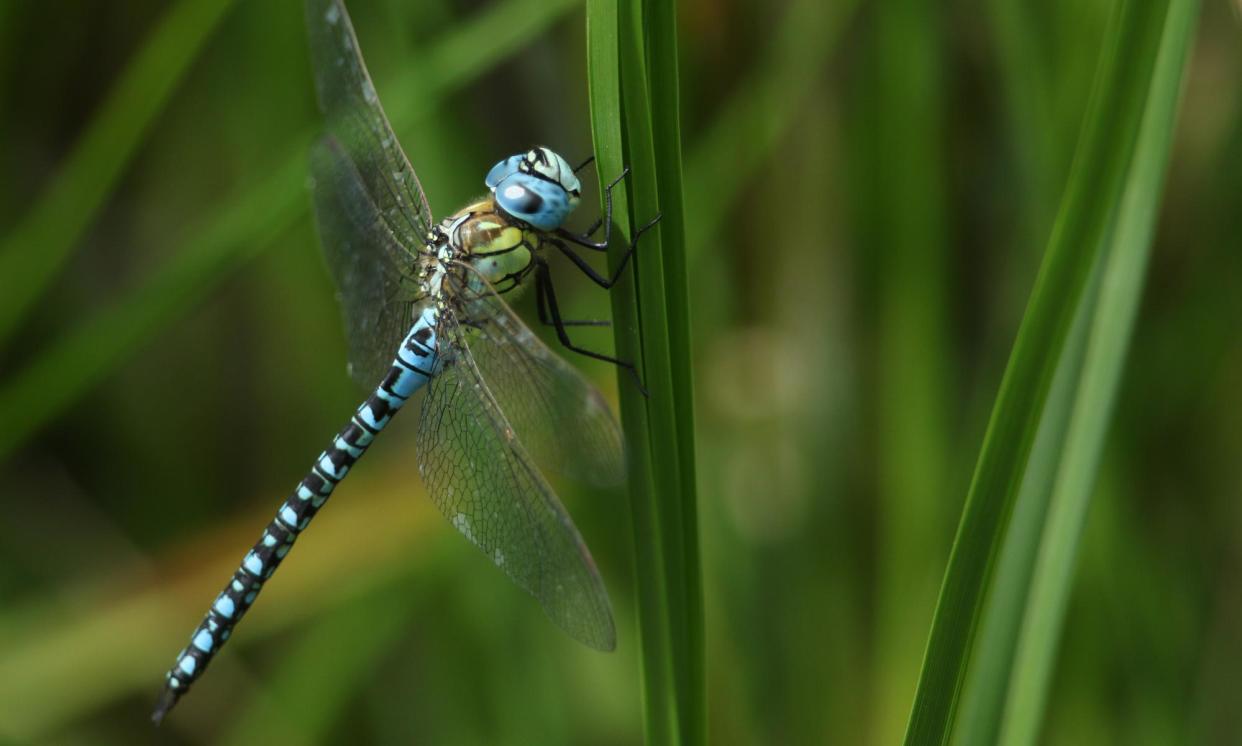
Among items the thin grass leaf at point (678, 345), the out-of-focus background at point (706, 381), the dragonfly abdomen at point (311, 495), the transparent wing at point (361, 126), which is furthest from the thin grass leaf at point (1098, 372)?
the transparent wing at point (361, 126)

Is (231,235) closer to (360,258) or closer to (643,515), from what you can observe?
(360,258)

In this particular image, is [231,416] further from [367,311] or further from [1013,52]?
[1013,52]

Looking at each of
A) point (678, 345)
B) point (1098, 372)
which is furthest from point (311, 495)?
point (1098, 372)

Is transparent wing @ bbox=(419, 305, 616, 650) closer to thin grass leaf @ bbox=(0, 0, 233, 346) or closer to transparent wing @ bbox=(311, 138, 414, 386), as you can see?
transparent wing @ bbox=(311, 138, 414, 386)

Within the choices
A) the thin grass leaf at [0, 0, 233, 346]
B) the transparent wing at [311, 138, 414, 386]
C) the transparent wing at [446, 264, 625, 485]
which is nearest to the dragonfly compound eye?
the transparent wing at [446, 264, 625, 485]

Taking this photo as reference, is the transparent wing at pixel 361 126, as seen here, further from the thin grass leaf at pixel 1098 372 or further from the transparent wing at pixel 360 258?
the thin grass leaf at pixel 1098 372

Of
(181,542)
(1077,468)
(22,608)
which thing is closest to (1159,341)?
(1077,468)
